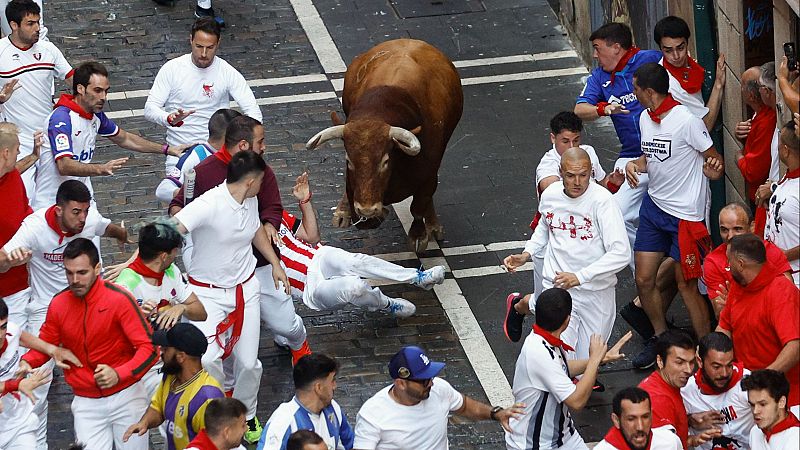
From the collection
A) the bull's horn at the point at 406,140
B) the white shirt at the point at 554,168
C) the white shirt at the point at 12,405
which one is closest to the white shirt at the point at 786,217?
the white shirt at the point at 554,168

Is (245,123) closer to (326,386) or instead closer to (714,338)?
(326,386)

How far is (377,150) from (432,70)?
6.19ft

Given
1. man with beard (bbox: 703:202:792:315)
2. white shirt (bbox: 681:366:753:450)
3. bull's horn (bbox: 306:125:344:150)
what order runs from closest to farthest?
white shirt (bbox: 681:366:753:450) < man with beard (bbox: 703:202:792:315) < bull's horn (bbox: 306:125:344:150)

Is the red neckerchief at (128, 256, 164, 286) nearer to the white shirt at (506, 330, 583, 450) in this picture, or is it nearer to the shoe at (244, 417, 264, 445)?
the shoe at (244, 417, 264, 445)

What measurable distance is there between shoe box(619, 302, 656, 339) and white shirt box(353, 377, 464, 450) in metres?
3.85

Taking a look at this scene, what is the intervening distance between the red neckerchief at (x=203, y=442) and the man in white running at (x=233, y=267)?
2.10 meters

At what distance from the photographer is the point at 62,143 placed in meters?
12.3

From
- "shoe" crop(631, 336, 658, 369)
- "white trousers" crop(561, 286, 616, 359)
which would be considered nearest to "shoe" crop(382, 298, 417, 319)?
"shoe" crop(631, 336, 658, 369)

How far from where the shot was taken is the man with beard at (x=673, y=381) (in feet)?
30.3

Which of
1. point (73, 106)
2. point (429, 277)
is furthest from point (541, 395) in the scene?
point (73, 106)

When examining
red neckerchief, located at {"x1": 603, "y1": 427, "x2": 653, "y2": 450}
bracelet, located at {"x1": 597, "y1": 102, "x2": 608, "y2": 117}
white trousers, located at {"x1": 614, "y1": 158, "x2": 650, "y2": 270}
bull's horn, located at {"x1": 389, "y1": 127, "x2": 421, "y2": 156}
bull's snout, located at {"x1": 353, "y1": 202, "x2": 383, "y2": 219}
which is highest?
red neckerchief, located at {"x1": 603, "y1": 427, "x2": 653, "y2": 450}

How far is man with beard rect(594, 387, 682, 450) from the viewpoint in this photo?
873cm

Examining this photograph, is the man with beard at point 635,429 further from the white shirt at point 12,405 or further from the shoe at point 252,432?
the white shirt at point 12,405

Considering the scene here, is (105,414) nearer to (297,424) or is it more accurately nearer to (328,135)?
(297,424)
